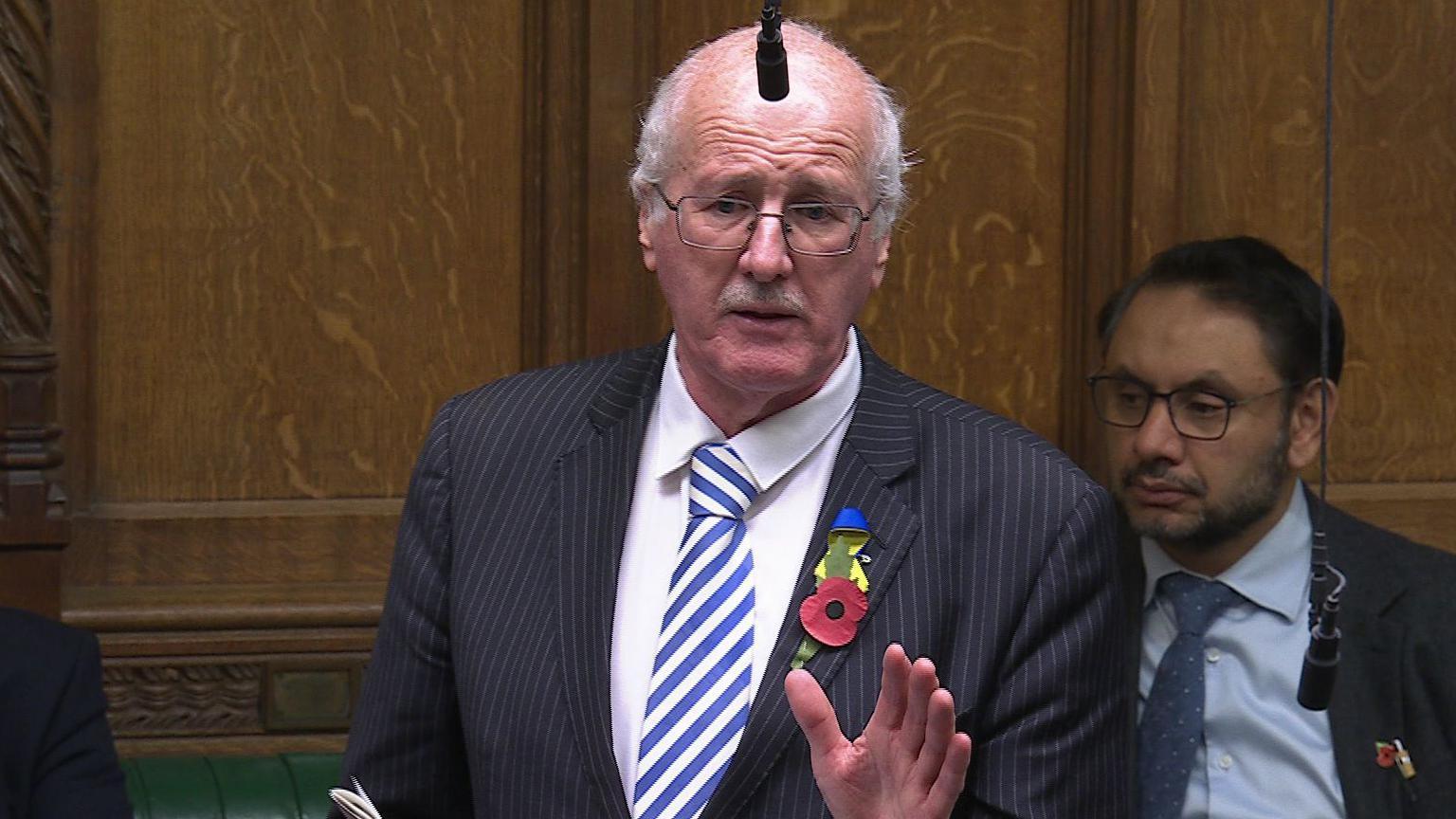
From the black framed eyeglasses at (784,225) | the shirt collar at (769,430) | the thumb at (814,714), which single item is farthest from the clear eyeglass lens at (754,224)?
the thumb at (814,714)

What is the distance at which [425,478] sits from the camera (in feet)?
7.91

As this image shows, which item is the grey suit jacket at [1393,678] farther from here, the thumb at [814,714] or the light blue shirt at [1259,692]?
the thumb at [814,714]

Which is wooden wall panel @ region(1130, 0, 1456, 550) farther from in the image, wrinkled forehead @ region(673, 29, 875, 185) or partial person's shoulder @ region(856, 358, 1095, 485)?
wrinkled forehead @ region(673, 29, 875, 185)

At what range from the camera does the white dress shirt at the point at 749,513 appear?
7.42 feet

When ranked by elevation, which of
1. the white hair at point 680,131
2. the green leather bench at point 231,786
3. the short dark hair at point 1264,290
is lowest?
the green leather bench at point 231,786

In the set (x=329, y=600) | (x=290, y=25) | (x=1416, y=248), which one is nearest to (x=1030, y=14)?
(x=1416, y=248)

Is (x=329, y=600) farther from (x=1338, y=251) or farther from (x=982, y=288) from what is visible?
(x=1338, y=251)

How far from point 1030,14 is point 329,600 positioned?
55.7 inches

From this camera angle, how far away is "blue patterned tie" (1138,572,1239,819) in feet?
10.1

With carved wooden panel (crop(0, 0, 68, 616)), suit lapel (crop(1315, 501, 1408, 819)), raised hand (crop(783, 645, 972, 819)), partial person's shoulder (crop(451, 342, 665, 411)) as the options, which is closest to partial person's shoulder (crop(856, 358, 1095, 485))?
partial person's shoulder (crop(451, 342, 665, 411))

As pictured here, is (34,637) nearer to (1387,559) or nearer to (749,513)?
(749,513)

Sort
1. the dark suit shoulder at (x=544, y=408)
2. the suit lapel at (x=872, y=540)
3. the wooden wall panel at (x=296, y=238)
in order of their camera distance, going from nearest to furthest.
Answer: the suit lapel at (x=872, y=540) < the dark suit shoulder at (x=544, y=408) < the wooden wall panel at (x=296, y=238)

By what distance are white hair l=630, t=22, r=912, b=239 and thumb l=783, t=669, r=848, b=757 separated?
1.96 feet

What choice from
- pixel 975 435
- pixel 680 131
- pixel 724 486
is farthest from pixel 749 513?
pixel 680 131
